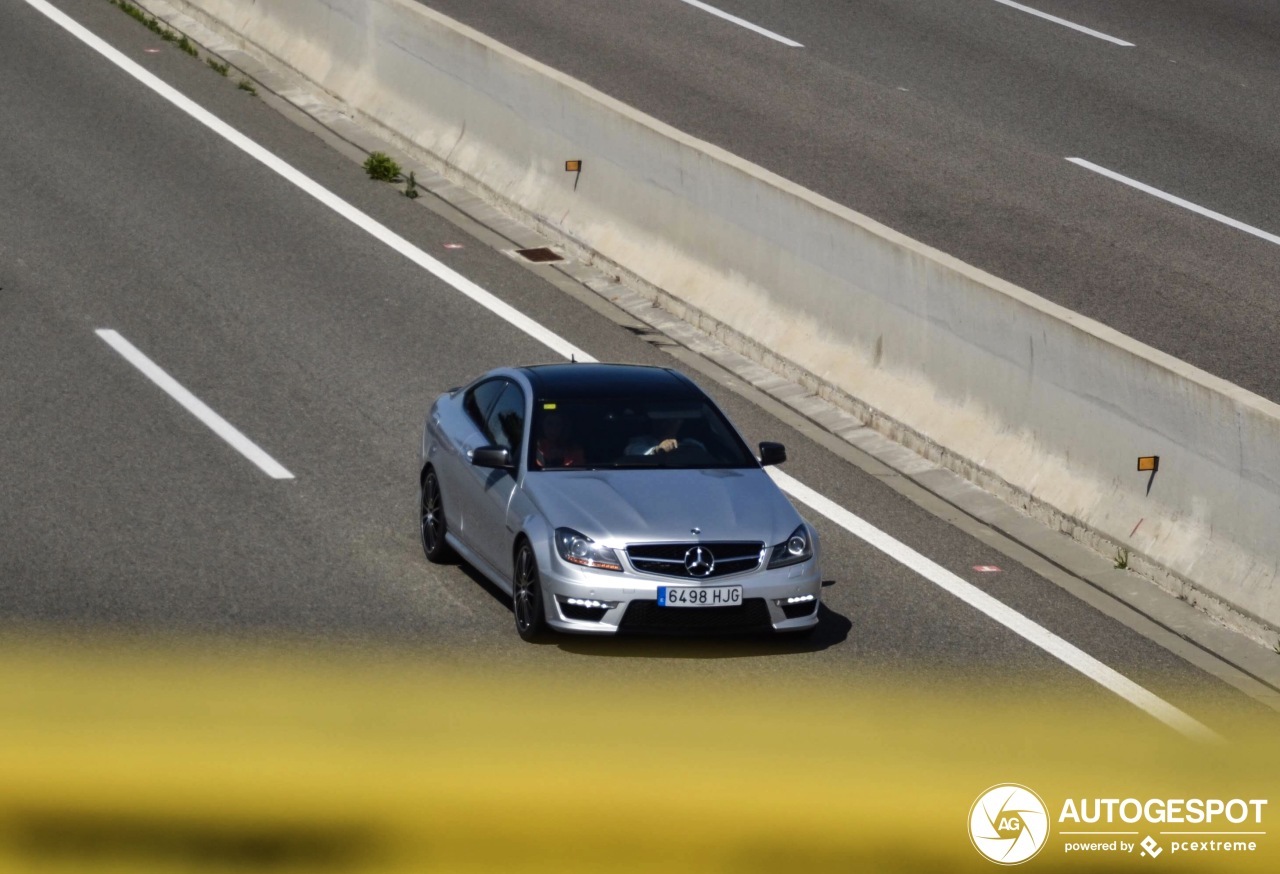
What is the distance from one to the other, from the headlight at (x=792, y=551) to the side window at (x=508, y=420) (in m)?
1.77

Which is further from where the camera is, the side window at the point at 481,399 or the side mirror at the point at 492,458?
the side window at the point at 481,399

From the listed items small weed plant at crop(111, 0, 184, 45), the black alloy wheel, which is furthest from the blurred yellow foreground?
small weed plant at crop(111, 0, 184, 45)

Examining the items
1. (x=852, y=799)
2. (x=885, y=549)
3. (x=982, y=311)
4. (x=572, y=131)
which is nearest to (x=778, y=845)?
(x=852, y=799)

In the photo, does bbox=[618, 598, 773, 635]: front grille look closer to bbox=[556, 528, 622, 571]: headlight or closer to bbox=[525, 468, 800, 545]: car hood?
bbox=[556, 528, 622, 571]: headlight

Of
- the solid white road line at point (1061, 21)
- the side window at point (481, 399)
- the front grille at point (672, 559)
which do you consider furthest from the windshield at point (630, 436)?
the solid white road line at point (1061, 21)

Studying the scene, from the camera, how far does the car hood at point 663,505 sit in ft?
32.6

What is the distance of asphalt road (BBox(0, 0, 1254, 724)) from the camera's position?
10.3 meters

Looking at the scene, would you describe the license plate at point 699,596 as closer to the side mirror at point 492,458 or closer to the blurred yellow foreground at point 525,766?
the blurred yellow foreground at point 525,766

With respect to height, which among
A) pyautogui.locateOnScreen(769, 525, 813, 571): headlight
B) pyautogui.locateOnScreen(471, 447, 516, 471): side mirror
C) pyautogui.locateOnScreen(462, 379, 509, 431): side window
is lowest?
pyautogui.locateOnScreen(462, 379, 509, 431): side window

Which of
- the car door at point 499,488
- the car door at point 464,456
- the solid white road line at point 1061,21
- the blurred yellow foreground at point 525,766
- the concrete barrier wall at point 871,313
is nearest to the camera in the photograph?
the blurred yellow foreground at point 525,766

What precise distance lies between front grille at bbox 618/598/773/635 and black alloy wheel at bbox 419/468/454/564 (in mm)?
2038

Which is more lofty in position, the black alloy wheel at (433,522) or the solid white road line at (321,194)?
the black alloy wheel at (433,522)

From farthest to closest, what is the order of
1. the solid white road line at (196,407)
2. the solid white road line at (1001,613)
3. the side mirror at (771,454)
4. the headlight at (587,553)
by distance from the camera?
the solid white road line at (196,407)
the side mirror at (771,454)
the headlight at (587,553)
the solid white road line at (1001,613)

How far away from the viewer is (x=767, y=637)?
415 inches
